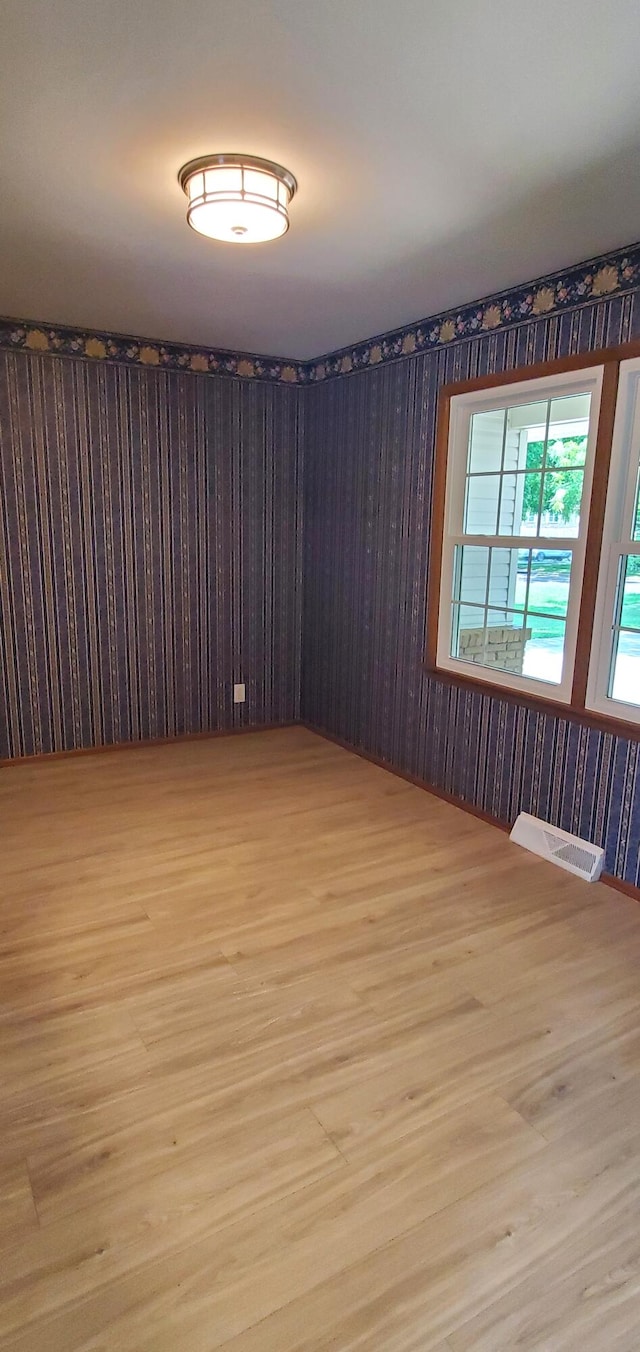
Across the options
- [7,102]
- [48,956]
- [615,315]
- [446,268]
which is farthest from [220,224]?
[48,956]

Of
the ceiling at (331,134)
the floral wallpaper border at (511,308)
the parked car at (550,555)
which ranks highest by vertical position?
the ceiling at (331,134)

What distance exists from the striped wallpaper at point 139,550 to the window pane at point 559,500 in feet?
6.89

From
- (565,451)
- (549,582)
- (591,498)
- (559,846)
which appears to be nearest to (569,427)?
(565,451)

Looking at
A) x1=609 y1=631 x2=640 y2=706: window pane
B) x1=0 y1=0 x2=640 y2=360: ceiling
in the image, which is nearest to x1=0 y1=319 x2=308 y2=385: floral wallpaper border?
x1=0 y1=0 x2=640 y2=360: ceiling

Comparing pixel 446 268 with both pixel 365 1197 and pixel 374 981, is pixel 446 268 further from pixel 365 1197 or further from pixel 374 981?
pixel 365 1197

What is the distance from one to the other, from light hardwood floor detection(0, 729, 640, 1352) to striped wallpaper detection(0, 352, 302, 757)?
132cm

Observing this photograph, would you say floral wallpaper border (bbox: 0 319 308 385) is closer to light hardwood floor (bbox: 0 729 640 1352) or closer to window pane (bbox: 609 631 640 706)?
light hardwood floor (bbox: 0 729 640 1352)

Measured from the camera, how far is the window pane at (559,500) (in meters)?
3.18

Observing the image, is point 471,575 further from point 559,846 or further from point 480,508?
point 559,846

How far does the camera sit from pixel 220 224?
227 cm

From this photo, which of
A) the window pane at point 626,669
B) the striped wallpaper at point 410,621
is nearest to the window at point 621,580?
the window pane at point 626,669

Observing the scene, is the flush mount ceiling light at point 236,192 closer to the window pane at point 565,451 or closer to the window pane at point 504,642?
the window pane at point 565,451

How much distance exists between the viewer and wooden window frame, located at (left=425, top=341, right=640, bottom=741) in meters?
2.79

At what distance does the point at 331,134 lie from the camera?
1.96 metres
